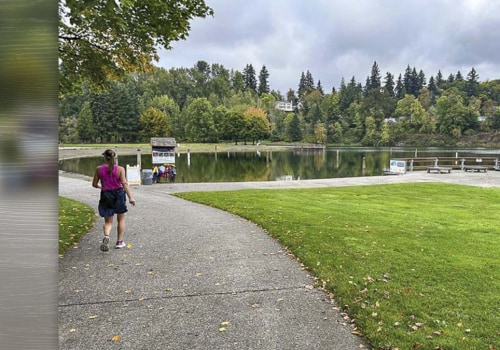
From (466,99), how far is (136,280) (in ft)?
503

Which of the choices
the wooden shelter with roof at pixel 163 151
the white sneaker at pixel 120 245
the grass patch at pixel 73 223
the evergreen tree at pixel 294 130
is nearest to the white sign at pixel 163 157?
the wooden shelter with roof at pixel 163 151

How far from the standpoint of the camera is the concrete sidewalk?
12.8 feet

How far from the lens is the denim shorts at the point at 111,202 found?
6.98 metres

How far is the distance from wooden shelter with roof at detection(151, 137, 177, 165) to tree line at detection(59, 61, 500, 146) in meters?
34.3

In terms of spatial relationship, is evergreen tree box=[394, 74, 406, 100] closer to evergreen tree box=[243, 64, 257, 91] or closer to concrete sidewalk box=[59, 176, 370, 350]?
evergreen tree box=[243, 64, 257, 91]

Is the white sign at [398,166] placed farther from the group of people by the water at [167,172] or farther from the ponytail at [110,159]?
the ponytail at [110,159]

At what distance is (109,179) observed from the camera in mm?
6891

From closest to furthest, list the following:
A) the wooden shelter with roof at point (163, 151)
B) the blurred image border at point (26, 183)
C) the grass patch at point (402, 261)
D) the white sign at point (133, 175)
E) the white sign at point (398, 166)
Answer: the blurred image border at point (26, 183), the grass patch at point (402, 261), the white sign at point (133, 175), the wooden shelter with roof at point (163, 151), the white sign at point (398, 166)

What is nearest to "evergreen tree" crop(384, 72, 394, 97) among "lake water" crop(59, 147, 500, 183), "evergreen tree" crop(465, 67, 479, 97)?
"evergreen tree" crop(465, 67, 479, 97)

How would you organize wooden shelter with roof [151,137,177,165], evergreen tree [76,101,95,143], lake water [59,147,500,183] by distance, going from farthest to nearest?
evergreen tree [76,101,95,143] → lake water [59,147,500,183] → wooden shelter with roof [151,137,177,165]

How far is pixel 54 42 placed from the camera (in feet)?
3.82

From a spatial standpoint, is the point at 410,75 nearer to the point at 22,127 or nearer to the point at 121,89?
the point at 121,89

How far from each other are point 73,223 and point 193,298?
5.51m

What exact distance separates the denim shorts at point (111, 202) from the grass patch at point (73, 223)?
1.04m
